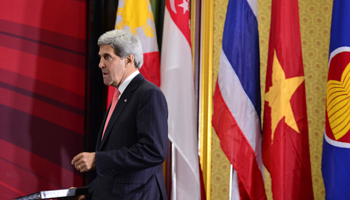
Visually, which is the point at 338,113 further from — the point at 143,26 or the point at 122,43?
the point at 143,26

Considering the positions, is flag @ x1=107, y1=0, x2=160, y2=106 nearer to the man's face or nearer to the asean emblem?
the man's face

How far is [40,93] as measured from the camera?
2.54 m

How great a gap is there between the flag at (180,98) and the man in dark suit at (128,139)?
3.34 ft

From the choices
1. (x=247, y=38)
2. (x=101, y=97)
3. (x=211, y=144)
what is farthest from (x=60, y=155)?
(x=247, y=38)

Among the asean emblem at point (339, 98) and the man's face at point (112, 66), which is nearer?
the man's face at point (112, 66)

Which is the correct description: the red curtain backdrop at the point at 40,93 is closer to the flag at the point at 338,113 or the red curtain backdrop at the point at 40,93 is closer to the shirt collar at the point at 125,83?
the shirt collar at the point at 125,83

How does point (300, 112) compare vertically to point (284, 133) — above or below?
above

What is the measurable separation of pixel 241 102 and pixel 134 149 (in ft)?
4.05

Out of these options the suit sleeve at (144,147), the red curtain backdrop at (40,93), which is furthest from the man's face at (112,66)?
the red curtain backdrop at (40,93)

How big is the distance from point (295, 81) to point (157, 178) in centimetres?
126

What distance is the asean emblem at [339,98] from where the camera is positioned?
5.93 ft

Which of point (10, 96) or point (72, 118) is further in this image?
point (72, 118)

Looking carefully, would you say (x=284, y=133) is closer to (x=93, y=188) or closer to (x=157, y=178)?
(x=157, y=178)

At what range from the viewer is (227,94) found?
2264 mm
